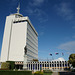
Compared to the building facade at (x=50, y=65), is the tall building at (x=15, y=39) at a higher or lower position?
higher

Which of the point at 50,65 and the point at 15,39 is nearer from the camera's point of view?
the point at 50,65

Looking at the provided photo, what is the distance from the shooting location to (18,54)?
84.6 meters

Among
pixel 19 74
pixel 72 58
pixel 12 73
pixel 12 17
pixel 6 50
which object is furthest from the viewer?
pixel 12 17

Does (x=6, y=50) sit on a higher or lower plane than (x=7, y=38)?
lower

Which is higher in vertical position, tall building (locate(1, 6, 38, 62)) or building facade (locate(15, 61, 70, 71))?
tall building (locate(1, 6, 38, 62))

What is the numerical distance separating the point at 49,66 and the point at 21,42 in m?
32.5

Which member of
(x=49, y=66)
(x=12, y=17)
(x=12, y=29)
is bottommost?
(x=49, y=66)

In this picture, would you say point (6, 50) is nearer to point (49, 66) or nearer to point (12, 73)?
point (49, 66)

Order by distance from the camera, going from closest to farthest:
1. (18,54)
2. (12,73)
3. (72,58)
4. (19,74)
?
(12,73) < (19,74) < (72,58) < (18,54)

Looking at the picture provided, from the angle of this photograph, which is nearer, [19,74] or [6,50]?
[19,74]

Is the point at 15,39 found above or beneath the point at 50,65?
above

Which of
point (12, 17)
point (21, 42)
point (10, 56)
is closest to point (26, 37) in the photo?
point (21, 42)

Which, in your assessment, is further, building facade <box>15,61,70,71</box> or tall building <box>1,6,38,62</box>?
tall building <box>1,6,38,62</box>

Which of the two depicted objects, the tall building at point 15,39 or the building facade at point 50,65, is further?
the tall building at point 15,39
